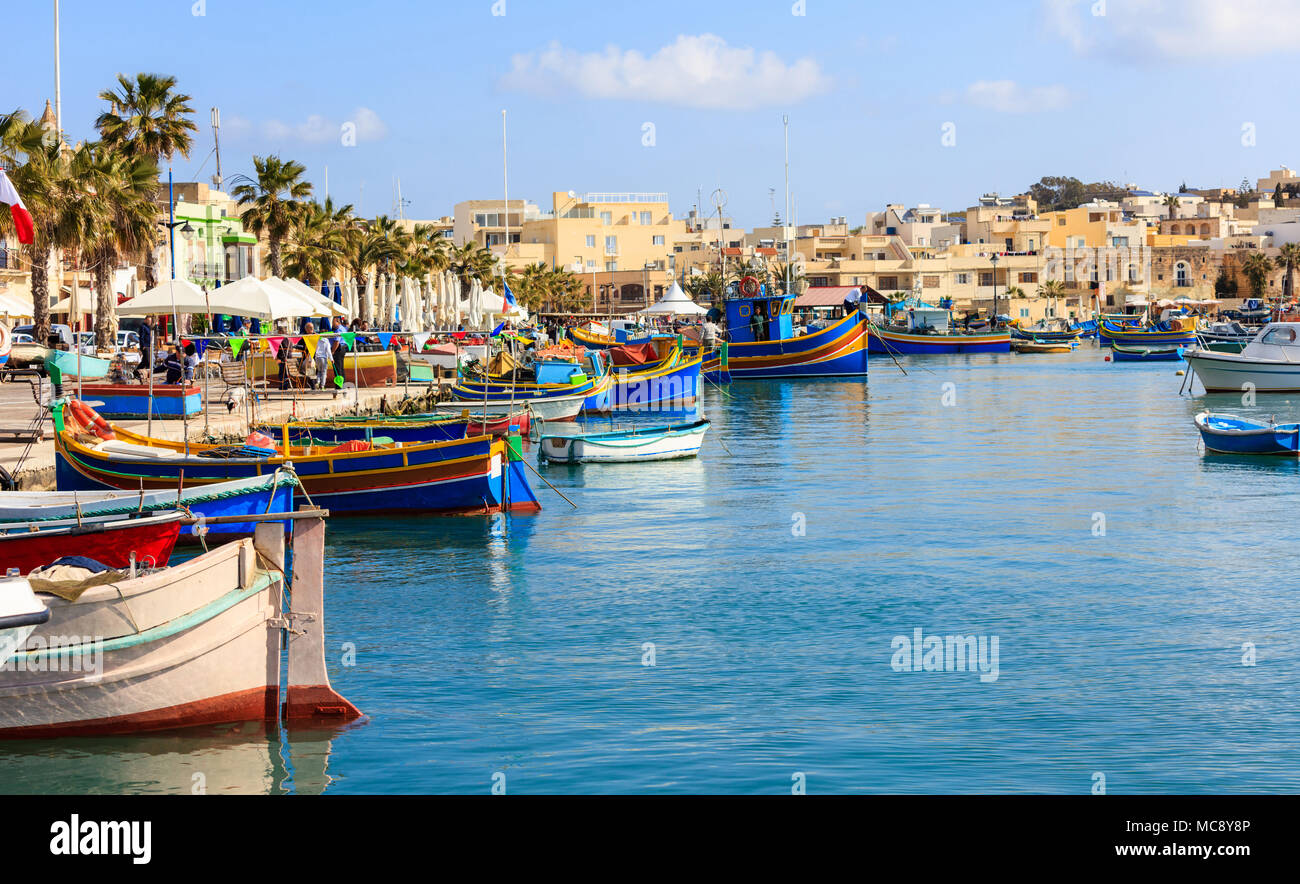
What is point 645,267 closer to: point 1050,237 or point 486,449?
point 1050,237

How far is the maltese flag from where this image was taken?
1694 cm

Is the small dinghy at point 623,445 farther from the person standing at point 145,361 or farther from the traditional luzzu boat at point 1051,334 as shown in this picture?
the traditional luzzu boat at point 1051,334

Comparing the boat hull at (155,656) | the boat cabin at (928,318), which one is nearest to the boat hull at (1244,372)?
the boat cabin at (928,318)

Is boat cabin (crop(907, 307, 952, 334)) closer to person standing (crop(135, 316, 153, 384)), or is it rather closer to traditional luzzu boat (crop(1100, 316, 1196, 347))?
traditional luzzu boat (crop(1100, 316, 1196, 347))

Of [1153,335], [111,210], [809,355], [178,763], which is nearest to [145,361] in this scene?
[111,210]

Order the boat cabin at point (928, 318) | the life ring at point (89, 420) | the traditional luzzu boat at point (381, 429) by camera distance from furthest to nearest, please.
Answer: the boat cabin at point (928, 318) → the traditional luzzu boat at point (381, 429) → the life ring at point (89, 420)

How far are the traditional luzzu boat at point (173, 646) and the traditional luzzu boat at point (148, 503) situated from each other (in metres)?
1.97

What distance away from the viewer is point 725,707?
1251 centimetres

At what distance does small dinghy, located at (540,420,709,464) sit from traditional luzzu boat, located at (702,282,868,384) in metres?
35.7

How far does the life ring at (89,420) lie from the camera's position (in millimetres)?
21406

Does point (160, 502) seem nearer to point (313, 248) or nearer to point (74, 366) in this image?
point (74, 366)

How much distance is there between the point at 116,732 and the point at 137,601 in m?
1.30

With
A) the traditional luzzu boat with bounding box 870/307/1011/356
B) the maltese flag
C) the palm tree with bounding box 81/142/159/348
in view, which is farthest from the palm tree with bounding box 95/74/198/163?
the traditional luzzu boat with bounding box 870/307/1011/356
